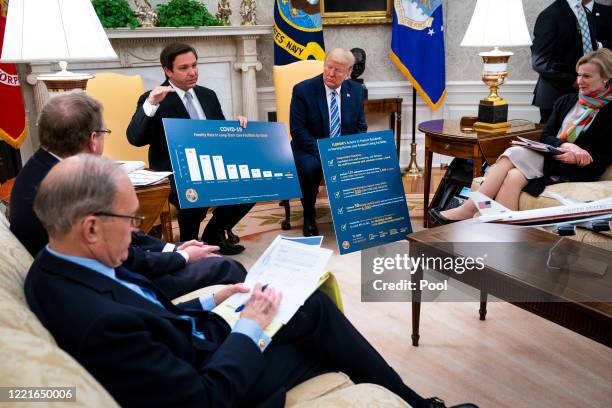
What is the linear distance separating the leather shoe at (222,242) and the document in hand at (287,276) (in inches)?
76.4

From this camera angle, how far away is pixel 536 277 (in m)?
1.95

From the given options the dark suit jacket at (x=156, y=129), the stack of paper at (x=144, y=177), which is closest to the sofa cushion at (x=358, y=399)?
the stack of paper at (x=144, y=177)

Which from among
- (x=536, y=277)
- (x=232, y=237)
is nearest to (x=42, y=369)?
(x=536, y=277)

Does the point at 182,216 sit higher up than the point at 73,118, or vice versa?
the point at 73,118

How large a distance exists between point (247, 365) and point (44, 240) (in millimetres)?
851

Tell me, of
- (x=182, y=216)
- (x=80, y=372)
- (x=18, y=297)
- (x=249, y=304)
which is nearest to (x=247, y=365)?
(x=249, y=304)

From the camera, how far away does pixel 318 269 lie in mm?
1636

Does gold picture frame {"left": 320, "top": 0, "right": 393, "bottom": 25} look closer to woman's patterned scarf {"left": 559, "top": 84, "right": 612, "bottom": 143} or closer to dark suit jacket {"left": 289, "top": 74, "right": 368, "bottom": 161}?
dark suit jacket {"left": 289, "top": 74, "right": 368, "bottom": 161}

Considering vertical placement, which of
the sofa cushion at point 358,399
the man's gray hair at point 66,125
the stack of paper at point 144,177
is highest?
the man's gray hair at point 66,125

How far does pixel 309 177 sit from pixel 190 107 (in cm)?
91

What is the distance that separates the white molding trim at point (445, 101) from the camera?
5.46 meters

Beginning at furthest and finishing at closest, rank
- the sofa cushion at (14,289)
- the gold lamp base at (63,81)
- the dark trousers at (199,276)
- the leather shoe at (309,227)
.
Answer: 1. the leather shoe at (309,227)
2. the gold lamp base at (63,81)
3. the dark trousers at (199,276)
4. the sofa cushion at (14,289)

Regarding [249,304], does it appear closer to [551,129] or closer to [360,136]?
[360,136]

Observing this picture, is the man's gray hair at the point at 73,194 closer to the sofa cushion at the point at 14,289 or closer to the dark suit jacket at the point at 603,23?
the sofa cushion at the point at 14,289
